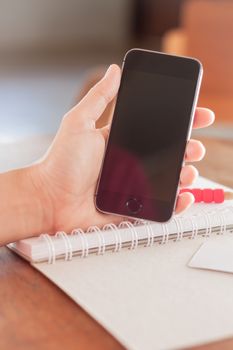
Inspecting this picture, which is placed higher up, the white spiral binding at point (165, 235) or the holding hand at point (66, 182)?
the holding hand at point (66, 182)

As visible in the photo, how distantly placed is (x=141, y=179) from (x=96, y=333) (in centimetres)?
29

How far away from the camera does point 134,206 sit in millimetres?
906

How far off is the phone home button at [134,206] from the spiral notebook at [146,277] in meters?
0.02

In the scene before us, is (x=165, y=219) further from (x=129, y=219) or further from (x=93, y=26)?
(x=93, y=26)

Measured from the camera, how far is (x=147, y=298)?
0.73 metres

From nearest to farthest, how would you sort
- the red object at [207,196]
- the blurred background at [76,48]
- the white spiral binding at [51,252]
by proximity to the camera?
the white spiral binding at [51,252] < the red object at [207,196] < the blurred background at [76,48]

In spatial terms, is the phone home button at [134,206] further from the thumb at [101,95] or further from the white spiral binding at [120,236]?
the thumb at [101,95]

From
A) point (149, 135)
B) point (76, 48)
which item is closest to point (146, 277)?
point (149, 135)

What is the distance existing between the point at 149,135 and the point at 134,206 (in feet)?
0.31

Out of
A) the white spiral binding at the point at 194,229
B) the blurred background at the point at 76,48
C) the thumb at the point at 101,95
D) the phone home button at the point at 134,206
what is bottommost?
the blurred background at the point at 76,48

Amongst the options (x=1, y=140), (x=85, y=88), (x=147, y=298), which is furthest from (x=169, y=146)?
(x=85, y=88)

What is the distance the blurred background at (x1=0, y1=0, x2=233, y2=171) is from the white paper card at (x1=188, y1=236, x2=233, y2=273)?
0.52 meters

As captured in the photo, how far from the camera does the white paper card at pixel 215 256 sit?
81 centimetres

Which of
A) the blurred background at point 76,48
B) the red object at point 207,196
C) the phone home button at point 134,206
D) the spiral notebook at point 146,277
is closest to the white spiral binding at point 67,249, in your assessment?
the spiral notebook at point 146,277
